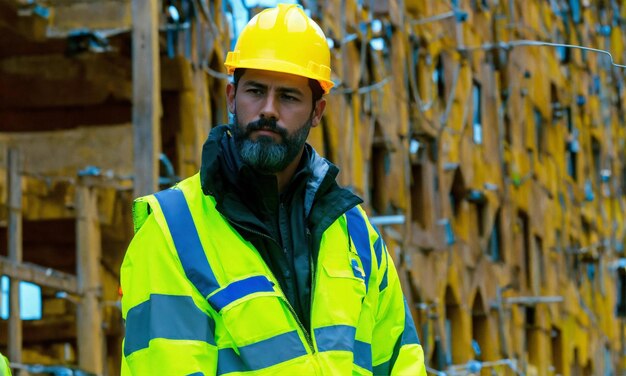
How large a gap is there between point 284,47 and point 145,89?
8.30 meters

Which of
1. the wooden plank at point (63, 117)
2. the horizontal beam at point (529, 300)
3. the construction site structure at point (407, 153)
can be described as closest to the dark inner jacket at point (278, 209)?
the construction site structure at point (407, 153)

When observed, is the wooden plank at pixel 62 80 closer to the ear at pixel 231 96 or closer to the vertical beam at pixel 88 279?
the vertical beam at pixel 88 279

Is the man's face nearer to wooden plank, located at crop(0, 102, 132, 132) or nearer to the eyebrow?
the eyebrow

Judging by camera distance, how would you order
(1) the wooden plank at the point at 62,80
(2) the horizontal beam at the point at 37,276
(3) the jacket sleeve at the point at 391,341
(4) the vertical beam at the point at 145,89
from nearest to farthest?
(3) the jacket sleeve at the point at 391,341 < (2) the horizontal beam at the point at 37,276 < (4) the vertical beam at the point at 145,89 < (1) the wooden plank at the point at 62,80

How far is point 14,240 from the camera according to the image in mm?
11633

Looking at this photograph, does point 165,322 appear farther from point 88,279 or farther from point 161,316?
point 88,279

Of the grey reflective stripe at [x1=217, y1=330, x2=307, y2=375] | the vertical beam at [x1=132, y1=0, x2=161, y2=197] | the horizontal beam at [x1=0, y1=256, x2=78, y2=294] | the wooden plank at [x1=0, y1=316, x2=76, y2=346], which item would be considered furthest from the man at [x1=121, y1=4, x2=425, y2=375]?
the wooden plank at [x1=0, y1=316, x2=76, y2=346]

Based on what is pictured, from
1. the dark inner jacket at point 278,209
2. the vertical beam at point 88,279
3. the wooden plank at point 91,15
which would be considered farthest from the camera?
the vertical beam at point 88,279

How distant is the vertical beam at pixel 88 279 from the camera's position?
12.9 metres

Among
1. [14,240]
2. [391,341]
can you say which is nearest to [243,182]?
[391,341]

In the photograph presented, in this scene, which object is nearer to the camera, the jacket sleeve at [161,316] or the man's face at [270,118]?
the jacket sleeve at [161,316]

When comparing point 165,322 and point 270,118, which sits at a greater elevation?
point 270,118

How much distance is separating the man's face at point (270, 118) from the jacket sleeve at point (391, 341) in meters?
0.44

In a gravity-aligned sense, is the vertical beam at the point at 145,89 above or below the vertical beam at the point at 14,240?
above
